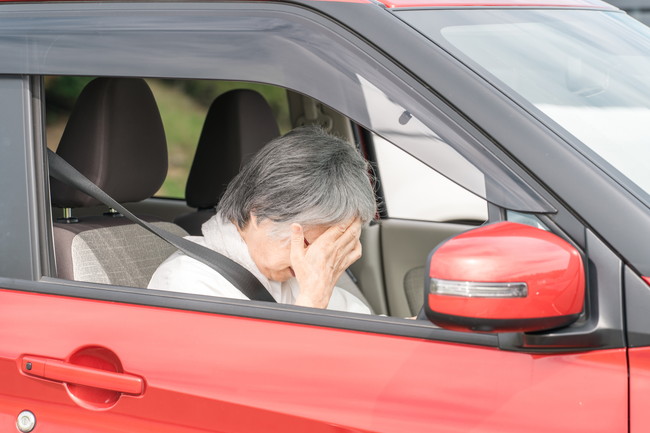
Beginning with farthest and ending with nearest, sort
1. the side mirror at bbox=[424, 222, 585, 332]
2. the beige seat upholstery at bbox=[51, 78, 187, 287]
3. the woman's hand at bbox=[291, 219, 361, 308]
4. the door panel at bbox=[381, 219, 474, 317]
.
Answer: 1. the door panel at bbox=[381, 219, 474, 317]
2. the beige seat upholstery at bbox=[51, 78, 187, 287]
3. the woman's hand at bbox=[291, 219, 361, 308]
4. the side mirror at bbox=[424, 222, 585, 332]

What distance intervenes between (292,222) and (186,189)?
3.83ft

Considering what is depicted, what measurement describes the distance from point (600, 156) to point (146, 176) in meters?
1.29

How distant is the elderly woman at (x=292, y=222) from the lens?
194cm

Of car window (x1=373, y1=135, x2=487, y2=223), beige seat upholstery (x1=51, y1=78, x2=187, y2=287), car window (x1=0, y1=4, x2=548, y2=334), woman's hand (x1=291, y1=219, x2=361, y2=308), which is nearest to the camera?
car window (x1=0, y1=4, x2=548, y2=334)

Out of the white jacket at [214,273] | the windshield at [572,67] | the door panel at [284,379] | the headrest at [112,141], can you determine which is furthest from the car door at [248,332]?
the headrest at [112,141]

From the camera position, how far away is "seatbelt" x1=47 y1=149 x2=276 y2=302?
1.93m

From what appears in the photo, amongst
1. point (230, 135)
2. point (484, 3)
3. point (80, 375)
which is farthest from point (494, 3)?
point (230, 135)

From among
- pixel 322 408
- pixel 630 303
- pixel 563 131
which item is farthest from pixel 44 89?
pixel 630 303

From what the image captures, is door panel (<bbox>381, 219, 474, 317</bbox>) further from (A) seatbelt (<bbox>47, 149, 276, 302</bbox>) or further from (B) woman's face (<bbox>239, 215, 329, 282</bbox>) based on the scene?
(A) seatbelt (<bbox>47, 149, 276, 302</bbox>)

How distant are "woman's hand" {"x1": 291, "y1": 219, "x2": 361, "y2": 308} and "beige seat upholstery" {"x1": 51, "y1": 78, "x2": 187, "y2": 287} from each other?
468 millimetres

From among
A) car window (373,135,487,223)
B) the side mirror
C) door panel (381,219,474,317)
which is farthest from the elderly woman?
car window (373,135,487,223)

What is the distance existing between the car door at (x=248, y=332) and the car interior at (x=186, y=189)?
0.19 m

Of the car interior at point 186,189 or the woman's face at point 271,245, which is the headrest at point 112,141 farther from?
the woman's face at point 271,245

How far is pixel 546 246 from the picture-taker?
1.26 metres
